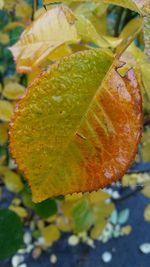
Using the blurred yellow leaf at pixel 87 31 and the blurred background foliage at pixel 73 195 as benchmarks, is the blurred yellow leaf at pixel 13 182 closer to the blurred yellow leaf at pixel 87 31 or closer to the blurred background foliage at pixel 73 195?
the blurred background foliage at pixel 73 195

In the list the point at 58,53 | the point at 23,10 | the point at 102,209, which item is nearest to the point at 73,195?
the point at 58,53

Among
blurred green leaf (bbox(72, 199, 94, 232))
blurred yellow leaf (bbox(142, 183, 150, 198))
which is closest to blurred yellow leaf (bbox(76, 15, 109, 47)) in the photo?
blurred yellow leaf (bbox(142, 183, 150, 198))

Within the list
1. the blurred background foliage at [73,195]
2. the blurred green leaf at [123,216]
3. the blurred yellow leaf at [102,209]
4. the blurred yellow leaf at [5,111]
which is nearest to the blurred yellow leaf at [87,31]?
the blurred background foliage at [73,195]

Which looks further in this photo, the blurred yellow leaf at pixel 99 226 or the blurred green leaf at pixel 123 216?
the blurred green leaf at pixel 123 216

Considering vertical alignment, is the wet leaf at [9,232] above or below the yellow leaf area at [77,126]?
below

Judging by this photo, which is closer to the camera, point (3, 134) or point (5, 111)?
point (5, 111)

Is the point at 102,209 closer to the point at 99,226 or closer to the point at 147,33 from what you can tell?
the point at 99,226
